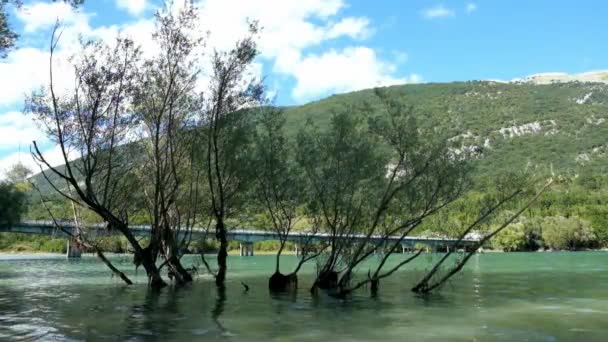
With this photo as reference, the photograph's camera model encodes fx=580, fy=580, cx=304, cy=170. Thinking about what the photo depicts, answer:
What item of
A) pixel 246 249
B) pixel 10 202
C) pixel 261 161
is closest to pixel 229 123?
pixel 261 161

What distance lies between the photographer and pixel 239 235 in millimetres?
123625

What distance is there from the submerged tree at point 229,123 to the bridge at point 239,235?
547 centimetres

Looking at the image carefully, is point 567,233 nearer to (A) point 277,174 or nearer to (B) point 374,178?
(B) point 374,178

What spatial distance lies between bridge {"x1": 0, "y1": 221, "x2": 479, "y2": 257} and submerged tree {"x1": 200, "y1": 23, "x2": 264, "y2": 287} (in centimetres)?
547

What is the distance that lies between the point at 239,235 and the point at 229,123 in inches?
3474

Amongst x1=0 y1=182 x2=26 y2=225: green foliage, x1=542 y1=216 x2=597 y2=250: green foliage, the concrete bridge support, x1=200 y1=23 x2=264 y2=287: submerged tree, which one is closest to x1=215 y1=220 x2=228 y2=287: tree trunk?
x1=200 y1=23 x2=264 y2=287: submerged tree

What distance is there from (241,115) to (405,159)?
10723 mm

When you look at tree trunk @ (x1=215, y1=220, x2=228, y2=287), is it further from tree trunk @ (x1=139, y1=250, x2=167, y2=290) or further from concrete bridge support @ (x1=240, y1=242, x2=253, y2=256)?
concrete bridge support @ (x1=240, y1=242, x2=253, y2=256)

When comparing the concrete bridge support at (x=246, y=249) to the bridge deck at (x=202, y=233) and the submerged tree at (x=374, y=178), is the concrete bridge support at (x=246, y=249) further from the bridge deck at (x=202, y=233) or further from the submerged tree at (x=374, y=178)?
the submerged tree at (x=374, y=178)

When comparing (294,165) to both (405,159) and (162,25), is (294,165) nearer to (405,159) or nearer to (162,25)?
(405,159)

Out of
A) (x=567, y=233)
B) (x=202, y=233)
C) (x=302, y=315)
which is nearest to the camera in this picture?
(x=302, y=315)

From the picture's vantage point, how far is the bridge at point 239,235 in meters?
42.1

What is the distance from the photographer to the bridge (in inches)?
1658

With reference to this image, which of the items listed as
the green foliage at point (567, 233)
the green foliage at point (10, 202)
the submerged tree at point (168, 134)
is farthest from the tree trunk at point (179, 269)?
the green foliage at point (567, 233)
